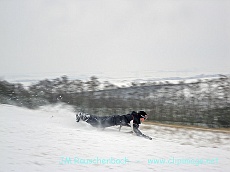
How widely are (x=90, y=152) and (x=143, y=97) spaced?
647cm

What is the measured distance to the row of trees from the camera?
10.9m

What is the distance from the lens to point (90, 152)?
19.1ft

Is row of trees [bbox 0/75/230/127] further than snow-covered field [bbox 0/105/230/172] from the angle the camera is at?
Yes

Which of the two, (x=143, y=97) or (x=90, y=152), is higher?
(x=143, y=97)

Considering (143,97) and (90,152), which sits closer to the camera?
(90,152)

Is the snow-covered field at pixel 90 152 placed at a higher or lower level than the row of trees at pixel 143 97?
Result: lower

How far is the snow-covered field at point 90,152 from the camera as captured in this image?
4984mm

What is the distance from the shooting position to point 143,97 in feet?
39.2

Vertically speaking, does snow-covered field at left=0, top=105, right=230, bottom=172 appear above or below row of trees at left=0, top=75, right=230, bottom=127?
below

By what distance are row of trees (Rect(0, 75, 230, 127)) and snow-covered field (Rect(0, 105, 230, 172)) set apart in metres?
2.87

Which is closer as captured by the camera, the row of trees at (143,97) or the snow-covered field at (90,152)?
the snow-covered field at (90,152)

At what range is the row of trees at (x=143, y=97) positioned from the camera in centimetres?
1094

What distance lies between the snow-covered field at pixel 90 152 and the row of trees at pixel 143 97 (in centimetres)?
287

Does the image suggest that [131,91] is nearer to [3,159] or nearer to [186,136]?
[186,136]
